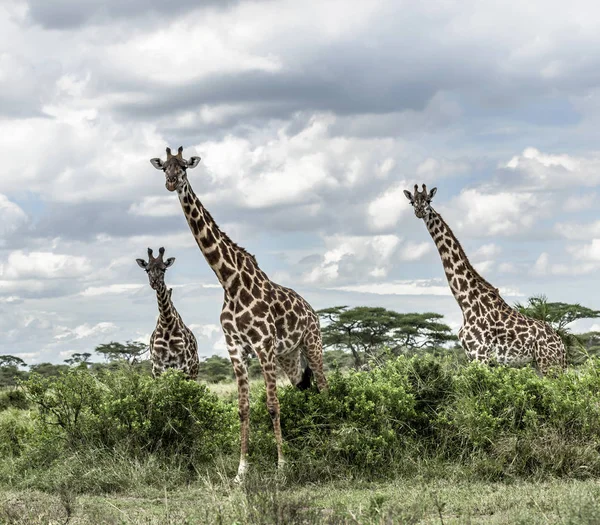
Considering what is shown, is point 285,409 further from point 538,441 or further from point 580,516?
point 580,516

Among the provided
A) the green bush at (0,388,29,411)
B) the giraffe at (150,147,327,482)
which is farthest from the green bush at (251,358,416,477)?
the green bush at (0,388,29,411)

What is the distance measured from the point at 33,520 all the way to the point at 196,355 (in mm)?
7058

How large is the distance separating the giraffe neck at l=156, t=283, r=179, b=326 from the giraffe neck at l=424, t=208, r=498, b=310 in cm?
459

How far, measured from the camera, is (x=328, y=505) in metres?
8.28

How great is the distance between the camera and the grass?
20.9 feet

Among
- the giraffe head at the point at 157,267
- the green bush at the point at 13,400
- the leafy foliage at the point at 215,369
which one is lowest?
the leafy foliage at the point at 215,369

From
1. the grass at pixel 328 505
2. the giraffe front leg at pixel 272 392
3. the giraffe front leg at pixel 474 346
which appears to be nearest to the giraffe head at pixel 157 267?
the giraffe front leg at pixel 272 392

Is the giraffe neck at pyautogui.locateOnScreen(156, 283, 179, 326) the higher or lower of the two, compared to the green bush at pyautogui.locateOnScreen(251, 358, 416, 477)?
higher

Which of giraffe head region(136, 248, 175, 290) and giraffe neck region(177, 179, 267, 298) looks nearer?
giraffe neck region(177, 179, 267, 298)

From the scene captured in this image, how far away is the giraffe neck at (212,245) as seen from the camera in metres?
10.1

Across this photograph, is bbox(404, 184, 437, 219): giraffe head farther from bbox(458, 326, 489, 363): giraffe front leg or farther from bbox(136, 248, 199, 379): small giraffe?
bbox(136, 248, 199, 379): small giraffe

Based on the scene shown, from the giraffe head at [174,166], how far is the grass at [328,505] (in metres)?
3.58

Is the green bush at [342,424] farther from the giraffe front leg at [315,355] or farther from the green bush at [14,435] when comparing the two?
the green bush at [14,435]

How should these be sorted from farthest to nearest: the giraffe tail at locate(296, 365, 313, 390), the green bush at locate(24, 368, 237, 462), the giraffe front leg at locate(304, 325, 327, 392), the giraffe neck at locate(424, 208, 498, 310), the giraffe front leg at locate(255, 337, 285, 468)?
the giraffe neck at locate(424, 208, 498, 310) → the giraffe tail at locate(296, 365, 313, 390) → the green bush at locate(24, 368, 237, 462) → the giraffe front leg at locate(304, 325, 327, 392) → the giraffe front leg at locate(255, 337, 285, 468)
